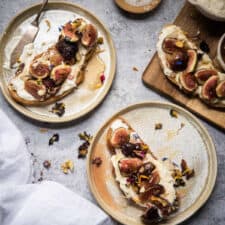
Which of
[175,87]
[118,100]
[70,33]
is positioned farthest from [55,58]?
[175,87]

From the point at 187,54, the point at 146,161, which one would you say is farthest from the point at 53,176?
the point at 187,54

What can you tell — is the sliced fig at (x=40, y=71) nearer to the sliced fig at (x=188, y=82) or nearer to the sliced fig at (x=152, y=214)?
the sliced fig at (x=188, y=82)

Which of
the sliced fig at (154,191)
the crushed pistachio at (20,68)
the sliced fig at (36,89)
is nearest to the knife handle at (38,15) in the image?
the crushed pistachio at (20,68)

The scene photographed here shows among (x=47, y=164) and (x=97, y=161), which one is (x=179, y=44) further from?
(x=47, y=164)

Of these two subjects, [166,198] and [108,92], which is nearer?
[166,198]

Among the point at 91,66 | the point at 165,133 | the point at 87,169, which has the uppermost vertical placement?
the point at 91,66

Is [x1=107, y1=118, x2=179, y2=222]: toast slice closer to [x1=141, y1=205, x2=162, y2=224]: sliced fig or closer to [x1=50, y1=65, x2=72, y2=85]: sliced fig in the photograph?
[x1=141, y1=205, x2=162, y2=224]: sliced fig

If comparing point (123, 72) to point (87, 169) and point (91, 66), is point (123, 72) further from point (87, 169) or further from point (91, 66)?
point (87, 169)
